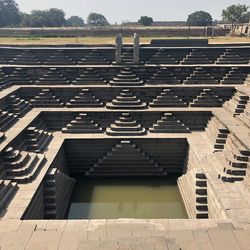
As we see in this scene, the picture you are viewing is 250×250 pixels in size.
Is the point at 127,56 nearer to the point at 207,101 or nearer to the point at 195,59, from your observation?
the point at 195,59

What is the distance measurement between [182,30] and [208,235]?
36280 mm

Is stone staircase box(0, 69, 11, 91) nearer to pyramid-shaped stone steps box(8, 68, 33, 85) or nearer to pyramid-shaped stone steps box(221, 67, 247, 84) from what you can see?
pyramid-shaped stone steps box(8, 68, 33, 85)

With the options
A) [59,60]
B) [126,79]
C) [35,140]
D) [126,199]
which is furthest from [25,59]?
[126,199]

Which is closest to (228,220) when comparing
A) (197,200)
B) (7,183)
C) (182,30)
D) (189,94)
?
(197,200)

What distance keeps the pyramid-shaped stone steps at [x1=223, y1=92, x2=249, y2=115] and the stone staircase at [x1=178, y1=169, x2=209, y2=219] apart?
5.56m

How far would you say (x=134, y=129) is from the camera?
16.7 meters

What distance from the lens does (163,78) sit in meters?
20.7

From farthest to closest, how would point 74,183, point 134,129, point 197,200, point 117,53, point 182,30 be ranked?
point 182,30 < point 117,53 < point 134,129 < point 74,183 < point 197,200

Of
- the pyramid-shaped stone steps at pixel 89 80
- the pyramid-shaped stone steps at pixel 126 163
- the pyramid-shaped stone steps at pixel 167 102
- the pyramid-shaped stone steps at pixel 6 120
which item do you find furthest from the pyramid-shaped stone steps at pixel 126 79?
the pyramid-shaped stone steps at pixel 6 120

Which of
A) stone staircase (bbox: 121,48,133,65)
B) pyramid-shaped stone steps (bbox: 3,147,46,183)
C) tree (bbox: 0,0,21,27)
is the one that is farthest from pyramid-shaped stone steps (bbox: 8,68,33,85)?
tree (bbox: 0,0,21,27)

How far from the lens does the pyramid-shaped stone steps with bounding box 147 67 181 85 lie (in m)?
20.7

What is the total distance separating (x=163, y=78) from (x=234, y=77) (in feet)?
15.2

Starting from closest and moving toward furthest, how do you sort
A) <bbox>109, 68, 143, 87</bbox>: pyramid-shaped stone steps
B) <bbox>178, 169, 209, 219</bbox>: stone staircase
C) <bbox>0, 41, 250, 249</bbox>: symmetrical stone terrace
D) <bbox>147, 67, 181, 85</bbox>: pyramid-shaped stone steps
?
<bbox>0, 41, 250, 249</bbox>: symmetrical stone terrace → <bbox>178, 169, 209, 219</bbox>: stone staircase → <bbox>109, 68, 143, 87</bbox>: pyramid-shaped stone steps → <bbox>147, 67, 181, 85</bbox>: pyramid-shaped stone steps

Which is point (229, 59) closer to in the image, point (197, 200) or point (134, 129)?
point (134, 129)
